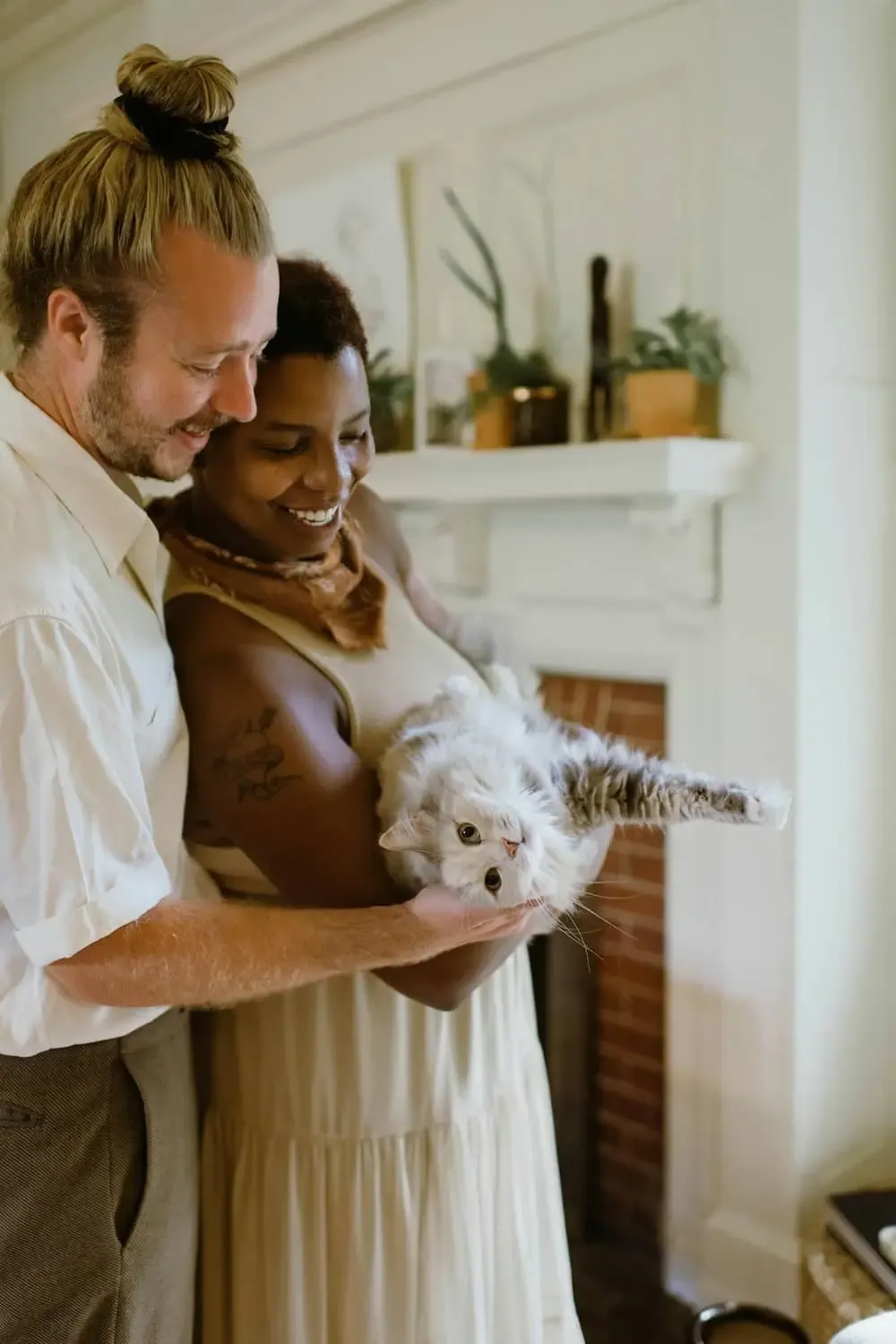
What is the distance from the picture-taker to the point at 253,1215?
1222 millimetres

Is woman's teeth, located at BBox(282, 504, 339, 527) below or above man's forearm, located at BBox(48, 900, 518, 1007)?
above

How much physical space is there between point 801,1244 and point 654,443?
1305mm

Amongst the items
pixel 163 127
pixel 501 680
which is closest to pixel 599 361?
pixel 501 680

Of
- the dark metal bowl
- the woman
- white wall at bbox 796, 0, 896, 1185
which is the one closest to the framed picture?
white wall at bbox 796, 0, 896, 1185

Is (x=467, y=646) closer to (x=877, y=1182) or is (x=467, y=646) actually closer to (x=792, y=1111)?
(x=792, y=1111)

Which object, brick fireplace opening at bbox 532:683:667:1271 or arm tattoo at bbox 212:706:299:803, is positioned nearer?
arm tattoo at bbox 212:706:299:803

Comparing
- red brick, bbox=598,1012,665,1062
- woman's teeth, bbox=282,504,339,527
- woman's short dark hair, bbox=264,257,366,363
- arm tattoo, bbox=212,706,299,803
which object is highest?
woman's short dark hair, bbox=264,257,366,363

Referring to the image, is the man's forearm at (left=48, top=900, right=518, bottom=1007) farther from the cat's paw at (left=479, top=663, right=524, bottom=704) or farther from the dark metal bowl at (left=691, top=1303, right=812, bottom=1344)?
the dark metal bowl at (left=691, top=1303, right=812, bottom=1344)

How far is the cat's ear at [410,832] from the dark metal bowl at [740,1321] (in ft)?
4.00

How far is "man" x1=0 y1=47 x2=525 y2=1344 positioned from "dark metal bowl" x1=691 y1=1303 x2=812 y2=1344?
1.00 m

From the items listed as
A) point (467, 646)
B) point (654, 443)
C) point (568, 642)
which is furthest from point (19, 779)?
point (568, 642)

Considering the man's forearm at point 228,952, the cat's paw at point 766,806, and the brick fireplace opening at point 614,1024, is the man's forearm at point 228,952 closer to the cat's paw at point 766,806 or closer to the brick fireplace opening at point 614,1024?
the cat's paw at point 766,806

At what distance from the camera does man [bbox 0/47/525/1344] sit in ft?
2.84

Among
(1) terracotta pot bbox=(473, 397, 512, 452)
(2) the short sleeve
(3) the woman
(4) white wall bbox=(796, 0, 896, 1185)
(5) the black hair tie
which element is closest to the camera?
(2) the short sleeve
